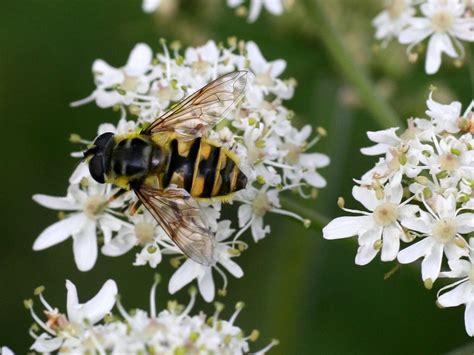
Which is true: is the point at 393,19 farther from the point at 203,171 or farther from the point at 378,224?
the point at 203,171

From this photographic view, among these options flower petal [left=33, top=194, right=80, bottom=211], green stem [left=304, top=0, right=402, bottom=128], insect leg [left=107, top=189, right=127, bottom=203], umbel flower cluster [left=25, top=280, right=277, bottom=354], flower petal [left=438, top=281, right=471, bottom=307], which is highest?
green stem [left=304, top=0, right=402, bottom=128]

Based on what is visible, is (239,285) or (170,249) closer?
(170,249)

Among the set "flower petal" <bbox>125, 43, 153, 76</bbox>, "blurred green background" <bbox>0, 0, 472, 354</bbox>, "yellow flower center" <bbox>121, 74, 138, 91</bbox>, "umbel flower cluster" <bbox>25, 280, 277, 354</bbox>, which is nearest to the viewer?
"umbel flower cluster" <bbox>25, 280, 277, 354</bbox>

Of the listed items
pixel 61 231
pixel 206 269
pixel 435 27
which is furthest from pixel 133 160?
pixel 435 27

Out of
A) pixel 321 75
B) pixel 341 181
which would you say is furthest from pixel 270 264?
pixel 321 75

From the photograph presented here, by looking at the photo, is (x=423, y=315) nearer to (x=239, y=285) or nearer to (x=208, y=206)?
(x=239, y=285)

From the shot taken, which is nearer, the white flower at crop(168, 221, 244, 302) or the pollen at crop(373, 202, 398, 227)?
the pollen at crop(373, 202, 398, 227)

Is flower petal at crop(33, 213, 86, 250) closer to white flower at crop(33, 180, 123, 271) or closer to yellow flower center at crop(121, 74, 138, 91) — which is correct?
white flower at crop(33, 180, 123, 271)

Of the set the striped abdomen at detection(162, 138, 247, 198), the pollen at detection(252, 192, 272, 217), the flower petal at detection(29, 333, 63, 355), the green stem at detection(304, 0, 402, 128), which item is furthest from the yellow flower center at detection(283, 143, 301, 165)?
the flower petal at detection(29, 333, 63, 355)
